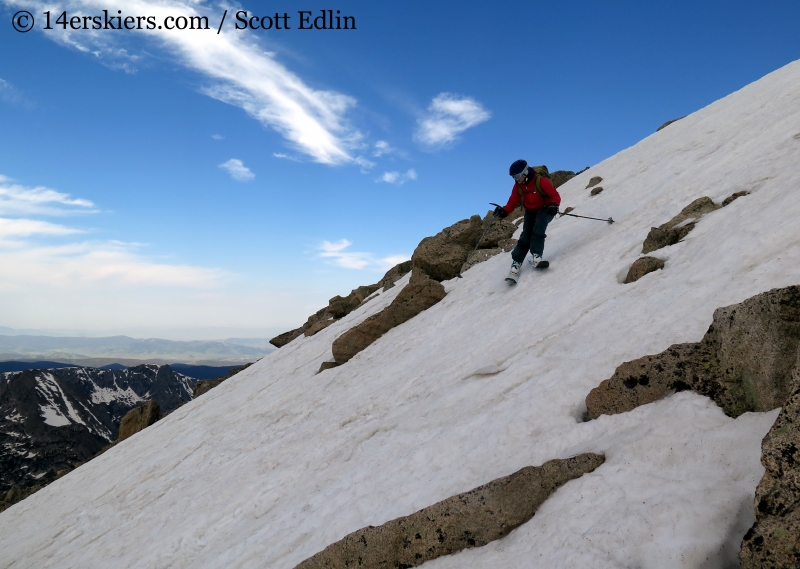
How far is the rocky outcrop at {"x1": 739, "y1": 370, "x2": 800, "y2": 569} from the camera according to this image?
2.79m

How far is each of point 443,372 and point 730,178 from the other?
10613 mm

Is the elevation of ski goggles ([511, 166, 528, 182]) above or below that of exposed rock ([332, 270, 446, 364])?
above

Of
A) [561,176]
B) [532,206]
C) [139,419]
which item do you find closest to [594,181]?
[561,176]

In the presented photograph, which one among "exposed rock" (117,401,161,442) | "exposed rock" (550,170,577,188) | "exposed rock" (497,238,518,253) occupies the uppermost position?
"exposed rock" (550,170,577,188)

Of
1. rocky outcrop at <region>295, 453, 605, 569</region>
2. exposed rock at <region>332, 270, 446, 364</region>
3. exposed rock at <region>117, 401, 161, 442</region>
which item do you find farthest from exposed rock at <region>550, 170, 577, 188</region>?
rocky outcrop at <region>295, 453, 605, 569</region>

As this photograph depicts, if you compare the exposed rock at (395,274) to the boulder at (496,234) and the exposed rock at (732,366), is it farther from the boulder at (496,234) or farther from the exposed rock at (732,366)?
the exposed rock at (732,366)

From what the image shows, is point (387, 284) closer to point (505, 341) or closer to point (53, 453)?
point (505, 341)

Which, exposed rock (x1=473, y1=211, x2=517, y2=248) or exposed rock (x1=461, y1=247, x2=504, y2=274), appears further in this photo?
exposed rock (x1=473, y1=211, x2=517, y2=248)

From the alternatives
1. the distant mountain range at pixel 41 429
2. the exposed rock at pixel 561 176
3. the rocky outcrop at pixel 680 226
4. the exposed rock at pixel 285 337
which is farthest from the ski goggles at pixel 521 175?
the distant mountain range at pixel 41 429

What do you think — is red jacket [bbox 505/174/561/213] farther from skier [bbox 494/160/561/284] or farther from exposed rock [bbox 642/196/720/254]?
exposed rock [bbox 642/196/720/254]

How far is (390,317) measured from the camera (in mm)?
16406

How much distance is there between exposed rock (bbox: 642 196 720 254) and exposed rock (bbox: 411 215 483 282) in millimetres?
9016

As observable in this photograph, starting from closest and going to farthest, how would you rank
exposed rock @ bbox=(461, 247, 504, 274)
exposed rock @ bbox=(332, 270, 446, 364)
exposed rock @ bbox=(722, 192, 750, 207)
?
exposed rock @ bbox=(722, 192, 750, 207)
exposed rock @ bbox=(332, 270, 446, 364)
exposed rock @ bbox=(461, 247, 504, 274)

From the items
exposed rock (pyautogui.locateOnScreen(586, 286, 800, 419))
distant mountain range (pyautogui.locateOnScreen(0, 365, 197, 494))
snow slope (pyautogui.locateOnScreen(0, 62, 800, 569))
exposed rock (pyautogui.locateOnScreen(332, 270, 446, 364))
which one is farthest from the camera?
distant mountain range (pyautogui.locateOnScreen(0, 365, 197, 494))
